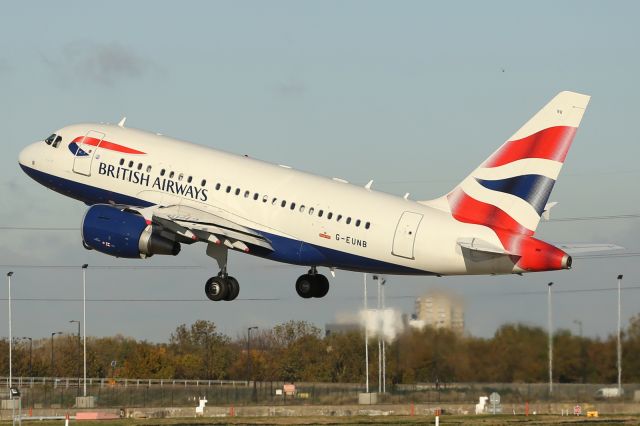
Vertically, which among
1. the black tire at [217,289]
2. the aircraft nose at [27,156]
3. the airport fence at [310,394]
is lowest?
the airport fence at [310,394]

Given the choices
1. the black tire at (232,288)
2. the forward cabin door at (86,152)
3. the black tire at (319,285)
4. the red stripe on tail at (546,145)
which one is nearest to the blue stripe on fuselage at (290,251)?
the forward cabin door at (86,152)

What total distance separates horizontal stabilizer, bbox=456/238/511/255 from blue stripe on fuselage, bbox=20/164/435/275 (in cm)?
284

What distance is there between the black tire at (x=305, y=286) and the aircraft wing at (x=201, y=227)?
14.8 ft

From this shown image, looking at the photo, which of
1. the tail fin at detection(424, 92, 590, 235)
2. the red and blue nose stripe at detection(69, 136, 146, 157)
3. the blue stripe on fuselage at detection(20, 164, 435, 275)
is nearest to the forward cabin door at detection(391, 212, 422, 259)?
the blue stripe on fuselage at detection(20, 164, 435, 275)

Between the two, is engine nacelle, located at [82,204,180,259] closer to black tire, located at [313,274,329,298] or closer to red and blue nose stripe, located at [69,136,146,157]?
red and blue nose stripe, located at [69,136,146,157]

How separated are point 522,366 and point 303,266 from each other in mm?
18529

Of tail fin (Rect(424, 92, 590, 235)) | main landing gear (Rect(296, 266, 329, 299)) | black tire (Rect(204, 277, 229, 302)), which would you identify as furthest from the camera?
main landing gear (Rect(296, 266, 329, 299))

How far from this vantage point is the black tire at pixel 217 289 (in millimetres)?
62781

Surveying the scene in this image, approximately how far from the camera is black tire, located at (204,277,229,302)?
6278cm

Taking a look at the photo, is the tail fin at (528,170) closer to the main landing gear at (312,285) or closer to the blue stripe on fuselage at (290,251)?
the blue stripe on fuselage at (290,251)

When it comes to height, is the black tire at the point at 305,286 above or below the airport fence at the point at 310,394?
above

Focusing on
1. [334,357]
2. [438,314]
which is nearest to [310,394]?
[334,357]

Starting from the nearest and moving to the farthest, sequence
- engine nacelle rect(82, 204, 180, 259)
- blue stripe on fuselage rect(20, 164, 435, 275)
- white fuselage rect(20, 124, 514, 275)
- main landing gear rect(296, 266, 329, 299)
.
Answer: white fuselage rect(20, 124, 514, 275), blue stripe on fuselage rect(20, 164, 435, 275), engine nacelle rect(82, 204, 180, 259), main landing gear rect(296, 266, 329, 299)

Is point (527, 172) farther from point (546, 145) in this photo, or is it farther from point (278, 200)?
point (278, 200)
